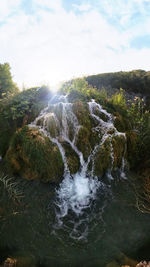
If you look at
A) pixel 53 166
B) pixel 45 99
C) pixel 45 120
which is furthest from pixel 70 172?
pixel 45 99

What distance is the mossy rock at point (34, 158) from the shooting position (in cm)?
586

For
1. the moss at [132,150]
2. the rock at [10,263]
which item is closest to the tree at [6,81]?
the moss at [132,150]

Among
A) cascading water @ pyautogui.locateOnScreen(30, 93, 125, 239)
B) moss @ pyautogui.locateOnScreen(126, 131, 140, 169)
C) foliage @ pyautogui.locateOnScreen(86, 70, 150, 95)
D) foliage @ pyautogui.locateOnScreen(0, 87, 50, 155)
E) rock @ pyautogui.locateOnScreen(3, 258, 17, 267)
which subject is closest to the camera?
rock @ pyautogui.locateOnScreen(3, 258, 17, 267)

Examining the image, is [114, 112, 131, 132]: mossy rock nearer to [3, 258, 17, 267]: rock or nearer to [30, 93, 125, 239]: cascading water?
[30, 93, 125, 239]: cascading water

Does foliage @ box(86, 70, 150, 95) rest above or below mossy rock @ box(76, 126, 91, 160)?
above

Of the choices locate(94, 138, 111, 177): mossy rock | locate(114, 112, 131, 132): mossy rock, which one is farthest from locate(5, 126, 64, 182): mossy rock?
locate(114, 112, 131, 132): mossy rock

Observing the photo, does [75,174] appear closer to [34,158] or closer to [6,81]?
[34,158]

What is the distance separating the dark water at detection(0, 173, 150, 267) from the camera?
13.0 ft

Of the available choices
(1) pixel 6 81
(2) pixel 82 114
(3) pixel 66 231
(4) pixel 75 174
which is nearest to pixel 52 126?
(2) pixel 82 114

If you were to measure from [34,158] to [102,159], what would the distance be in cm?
244

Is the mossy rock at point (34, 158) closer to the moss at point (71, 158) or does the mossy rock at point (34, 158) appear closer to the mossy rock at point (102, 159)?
the moss at point (71, 158)

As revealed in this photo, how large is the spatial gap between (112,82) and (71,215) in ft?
71.0

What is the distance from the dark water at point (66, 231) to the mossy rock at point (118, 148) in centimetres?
133

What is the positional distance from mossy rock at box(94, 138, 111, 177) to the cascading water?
0.13 meters
